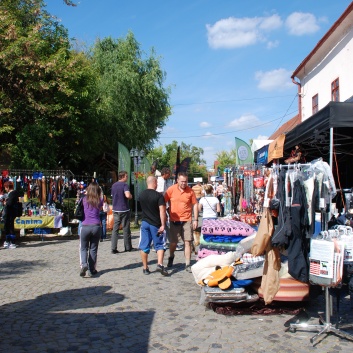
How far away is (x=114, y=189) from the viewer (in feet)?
31.7

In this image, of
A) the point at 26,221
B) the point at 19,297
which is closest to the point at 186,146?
the point at 26,221

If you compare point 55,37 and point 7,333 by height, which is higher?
point 55,37

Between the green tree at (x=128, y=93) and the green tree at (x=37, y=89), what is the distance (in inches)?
105

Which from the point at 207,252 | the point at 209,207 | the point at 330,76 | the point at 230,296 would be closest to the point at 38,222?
the point at 209,207

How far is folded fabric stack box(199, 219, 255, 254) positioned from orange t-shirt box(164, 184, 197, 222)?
0.77 metres

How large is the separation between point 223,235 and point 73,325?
2945 mm

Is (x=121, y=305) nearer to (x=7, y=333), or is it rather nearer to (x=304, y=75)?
(x=7, y=333)

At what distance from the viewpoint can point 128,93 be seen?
2372 centimetres

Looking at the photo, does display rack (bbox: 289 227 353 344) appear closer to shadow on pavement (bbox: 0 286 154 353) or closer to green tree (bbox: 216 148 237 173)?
shadow on pavement (bbox: 0 286 154 353)

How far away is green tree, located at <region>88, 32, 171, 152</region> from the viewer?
23422mm

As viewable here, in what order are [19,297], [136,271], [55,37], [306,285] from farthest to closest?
1. [55,37]
2. [136,271]
3. [19,297]
4. [306,285]

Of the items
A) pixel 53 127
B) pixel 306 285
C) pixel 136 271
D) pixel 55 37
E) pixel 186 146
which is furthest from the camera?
pixel 186 146

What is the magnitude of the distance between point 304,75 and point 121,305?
1813 centimetres

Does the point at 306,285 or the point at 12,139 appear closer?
the point at 306,285
